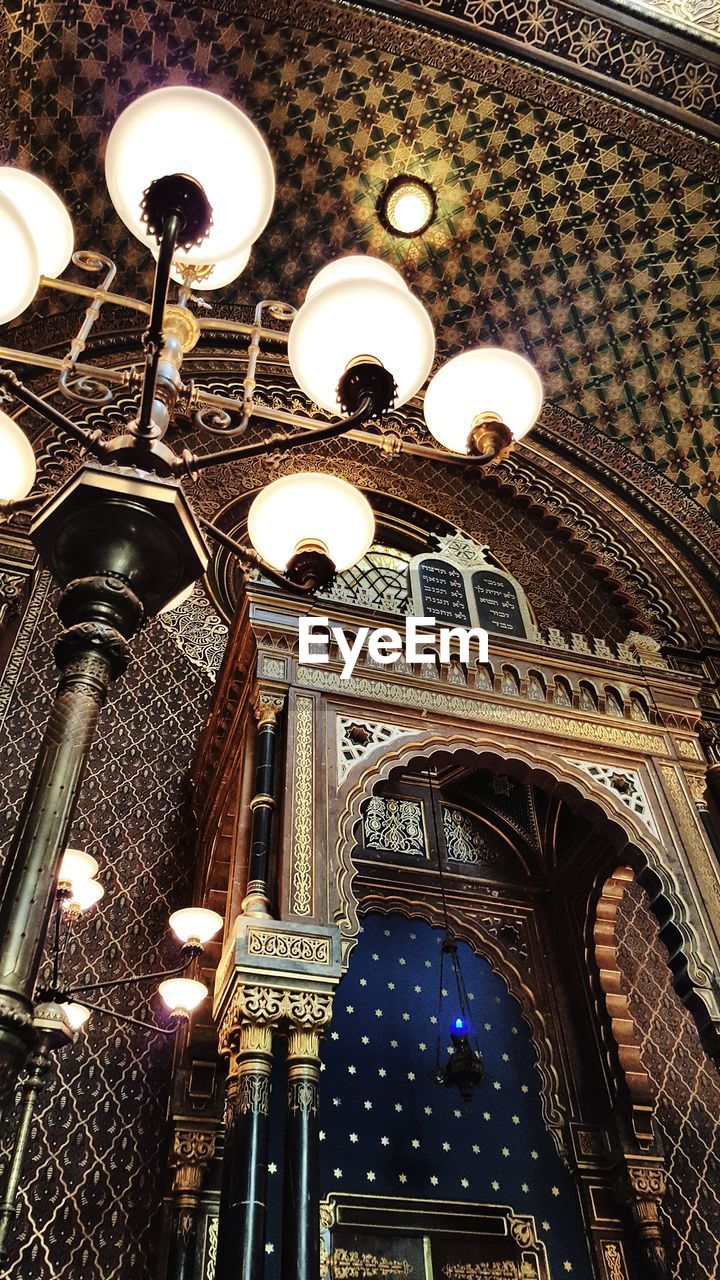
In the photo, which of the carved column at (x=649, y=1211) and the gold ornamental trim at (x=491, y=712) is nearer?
the gold ornamental trim at (x=491, y=712)

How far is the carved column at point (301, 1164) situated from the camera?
2.89m

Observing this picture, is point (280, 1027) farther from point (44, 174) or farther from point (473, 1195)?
point (44, 174)

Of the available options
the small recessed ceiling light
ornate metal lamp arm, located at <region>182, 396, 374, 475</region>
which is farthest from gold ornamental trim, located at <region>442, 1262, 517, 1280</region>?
the small recessed ceiling light

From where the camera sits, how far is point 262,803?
3873 mm

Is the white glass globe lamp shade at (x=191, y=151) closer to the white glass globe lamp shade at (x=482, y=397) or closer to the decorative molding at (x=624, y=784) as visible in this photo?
the white glass globe lamp shade at (x=482, y=397)

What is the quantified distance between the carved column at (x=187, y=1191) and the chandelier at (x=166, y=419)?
99.4 inches

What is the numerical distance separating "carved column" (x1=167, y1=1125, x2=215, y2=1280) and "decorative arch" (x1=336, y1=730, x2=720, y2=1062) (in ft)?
5.10

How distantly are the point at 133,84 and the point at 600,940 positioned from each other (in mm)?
6922

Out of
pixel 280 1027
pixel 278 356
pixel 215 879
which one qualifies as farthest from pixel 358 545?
pixel 278 356

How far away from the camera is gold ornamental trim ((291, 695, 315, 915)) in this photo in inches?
144

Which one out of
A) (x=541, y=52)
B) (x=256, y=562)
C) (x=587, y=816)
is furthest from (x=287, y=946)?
(x=541, y=52)

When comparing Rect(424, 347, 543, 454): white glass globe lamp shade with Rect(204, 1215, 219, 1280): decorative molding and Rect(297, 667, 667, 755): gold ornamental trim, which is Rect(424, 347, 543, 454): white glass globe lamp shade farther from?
Rect(204, 1215, 219, 1280): decorative molding

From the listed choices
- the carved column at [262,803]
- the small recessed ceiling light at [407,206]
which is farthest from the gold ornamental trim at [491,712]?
the small recessed ceiling light at [407,206]

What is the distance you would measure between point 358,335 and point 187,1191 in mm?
3746
